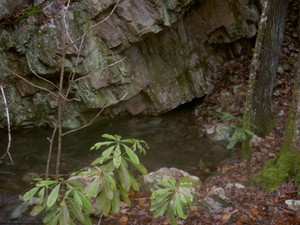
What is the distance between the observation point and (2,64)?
656cm

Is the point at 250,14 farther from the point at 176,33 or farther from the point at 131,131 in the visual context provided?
the point at 131,131

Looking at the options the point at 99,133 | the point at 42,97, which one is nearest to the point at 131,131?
the point at 99,133

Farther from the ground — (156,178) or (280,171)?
(156,178)

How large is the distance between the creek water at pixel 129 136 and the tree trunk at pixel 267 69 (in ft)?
2.92

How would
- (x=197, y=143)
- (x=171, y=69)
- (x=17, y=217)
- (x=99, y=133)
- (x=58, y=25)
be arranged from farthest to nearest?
1. (x=171, y=69)
2. (x=99, y=133)
3. (x=197, y=143)
4. (x=58, y=25)
5. (x=17, y=217)

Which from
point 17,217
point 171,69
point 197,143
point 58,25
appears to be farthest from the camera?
point 171,69

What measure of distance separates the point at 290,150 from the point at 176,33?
4.09 m

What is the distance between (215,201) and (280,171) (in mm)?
988

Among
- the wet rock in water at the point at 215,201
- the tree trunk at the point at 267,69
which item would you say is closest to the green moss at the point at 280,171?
the wet rock in water at the point at 215,201

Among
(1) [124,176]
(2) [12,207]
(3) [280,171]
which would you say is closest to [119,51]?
(2) [12,207]

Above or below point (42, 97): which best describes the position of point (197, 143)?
below

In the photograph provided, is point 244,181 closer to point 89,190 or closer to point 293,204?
point 293,204

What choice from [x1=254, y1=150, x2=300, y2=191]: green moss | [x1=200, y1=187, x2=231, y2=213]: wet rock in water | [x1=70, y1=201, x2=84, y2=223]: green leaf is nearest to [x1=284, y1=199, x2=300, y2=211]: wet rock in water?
[x1=254, y1=150, x2=300, y2=191]: green moss

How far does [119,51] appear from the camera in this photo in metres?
6.79
